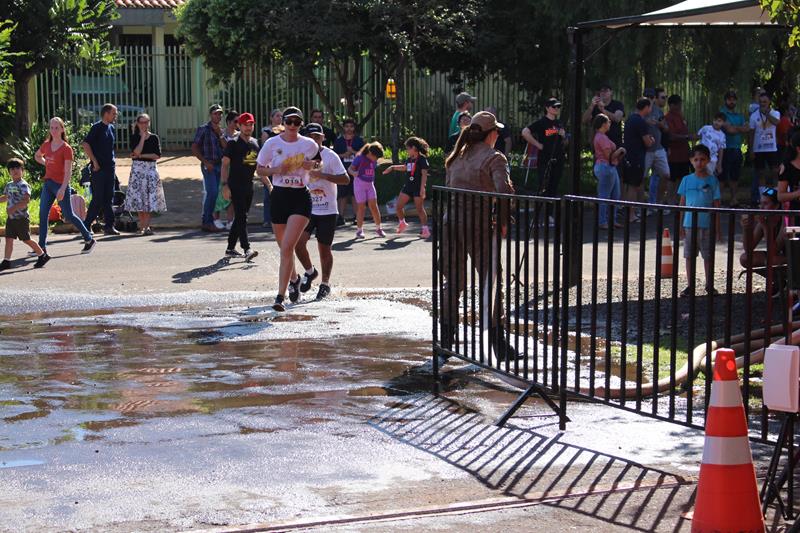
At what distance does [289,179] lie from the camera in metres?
12.0

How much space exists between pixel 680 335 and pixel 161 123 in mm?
23742

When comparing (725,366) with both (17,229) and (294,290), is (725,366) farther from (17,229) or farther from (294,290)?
(17,229)

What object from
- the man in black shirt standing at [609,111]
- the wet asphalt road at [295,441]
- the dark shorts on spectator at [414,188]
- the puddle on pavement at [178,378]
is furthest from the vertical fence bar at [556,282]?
the man in black shirt standing at [609,111]

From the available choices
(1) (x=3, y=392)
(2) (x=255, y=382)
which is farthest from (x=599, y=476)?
(1) (x=3, y=392)

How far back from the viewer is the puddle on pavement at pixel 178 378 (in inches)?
298

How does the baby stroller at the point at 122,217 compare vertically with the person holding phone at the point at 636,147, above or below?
below

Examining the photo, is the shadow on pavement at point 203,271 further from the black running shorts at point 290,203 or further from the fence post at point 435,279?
the fence post at point 435,279

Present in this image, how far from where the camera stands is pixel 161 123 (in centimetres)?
3244

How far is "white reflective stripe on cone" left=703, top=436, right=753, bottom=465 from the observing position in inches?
207

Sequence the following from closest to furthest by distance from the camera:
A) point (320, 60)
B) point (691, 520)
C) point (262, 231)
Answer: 1. point (691, 520)
2. point (262, 231)
3. point (320, 60)

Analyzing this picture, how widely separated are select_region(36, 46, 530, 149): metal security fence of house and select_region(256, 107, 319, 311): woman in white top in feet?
58.2

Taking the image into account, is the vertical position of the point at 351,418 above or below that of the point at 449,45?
below

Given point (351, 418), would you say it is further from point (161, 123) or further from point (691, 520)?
point (161, 123)

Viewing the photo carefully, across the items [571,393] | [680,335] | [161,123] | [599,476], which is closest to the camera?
[599,476]
